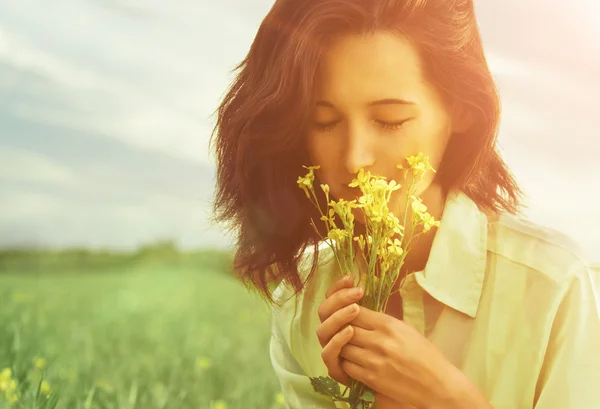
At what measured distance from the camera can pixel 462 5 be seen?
5.73 feet

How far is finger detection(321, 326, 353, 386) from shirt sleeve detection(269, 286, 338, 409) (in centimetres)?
40

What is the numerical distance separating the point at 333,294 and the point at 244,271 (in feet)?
2.08

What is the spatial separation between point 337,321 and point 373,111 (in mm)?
478

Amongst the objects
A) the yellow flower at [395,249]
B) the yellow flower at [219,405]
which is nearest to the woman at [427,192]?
the yellow flower at [395,249]

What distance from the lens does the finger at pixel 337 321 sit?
1.41 meters

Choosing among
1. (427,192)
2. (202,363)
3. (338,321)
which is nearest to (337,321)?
(338,321)

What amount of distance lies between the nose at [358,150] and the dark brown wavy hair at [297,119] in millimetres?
138

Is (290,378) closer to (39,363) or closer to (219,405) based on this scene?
(219,405)

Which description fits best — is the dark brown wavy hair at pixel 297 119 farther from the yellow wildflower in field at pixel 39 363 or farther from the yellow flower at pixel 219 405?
the yellow wildflower in field at pixel 39 363

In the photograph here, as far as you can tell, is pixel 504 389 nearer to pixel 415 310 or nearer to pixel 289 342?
pixel 415 310

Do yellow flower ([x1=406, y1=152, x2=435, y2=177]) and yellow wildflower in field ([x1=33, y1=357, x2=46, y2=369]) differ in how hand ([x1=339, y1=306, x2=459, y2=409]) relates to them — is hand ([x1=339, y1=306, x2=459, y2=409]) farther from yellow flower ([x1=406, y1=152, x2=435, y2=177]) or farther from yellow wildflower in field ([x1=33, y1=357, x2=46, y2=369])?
yellow wildflower in field ([x1=33, y1=357, x2=46, y2=369])

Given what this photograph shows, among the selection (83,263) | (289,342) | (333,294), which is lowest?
(83,263)

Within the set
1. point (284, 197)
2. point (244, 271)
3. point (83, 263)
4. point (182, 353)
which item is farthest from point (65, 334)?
point (83, 263)

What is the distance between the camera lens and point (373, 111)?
5.10 ft
